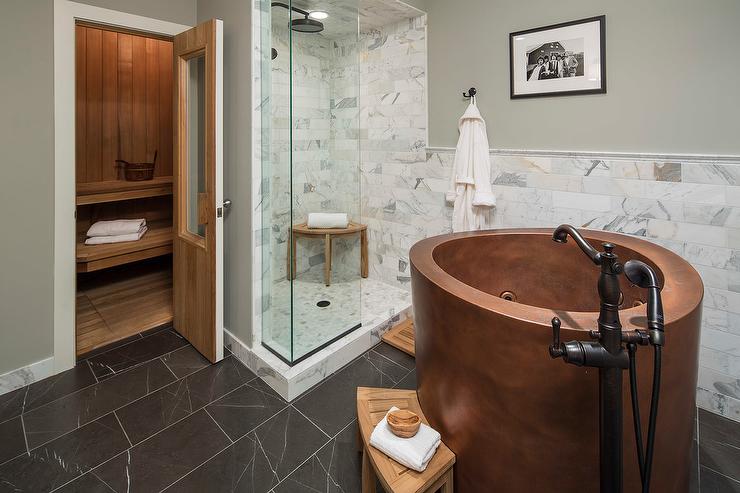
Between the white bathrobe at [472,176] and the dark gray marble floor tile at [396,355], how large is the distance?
1035 mm

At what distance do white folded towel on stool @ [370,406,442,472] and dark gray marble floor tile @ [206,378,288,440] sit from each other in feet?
2.91

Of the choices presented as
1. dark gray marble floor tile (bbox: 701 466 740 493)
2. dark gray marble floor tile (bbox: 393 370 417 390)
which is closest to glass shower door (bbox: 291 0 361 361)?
dark gray marble floor tile (bbox: 393 370 417 390)

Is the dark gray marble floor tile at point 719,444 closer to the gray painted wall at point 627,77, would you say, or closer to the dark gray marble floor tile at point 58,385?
the gray painted wall at point 627,77

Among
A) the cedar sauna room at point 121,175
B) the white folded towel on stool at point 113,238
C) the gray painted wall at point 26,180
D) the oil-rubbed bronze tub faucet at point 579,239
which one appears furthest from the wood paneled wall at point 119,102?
the oil-rubbed bronze tub faucet at point 579,239

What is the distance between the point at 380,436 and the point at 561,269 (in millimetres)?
1292

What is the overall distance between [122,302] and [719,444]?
14.0 feet

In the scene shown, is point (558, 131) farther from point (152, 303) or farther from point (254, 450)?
point (152, 303)

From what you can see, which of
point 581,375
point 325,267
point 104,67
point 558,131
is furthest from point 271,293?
point 104,67

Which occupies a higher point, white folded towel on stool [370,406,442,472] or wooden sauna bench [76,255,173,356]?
wooden sauna bench [76,255,173,356]

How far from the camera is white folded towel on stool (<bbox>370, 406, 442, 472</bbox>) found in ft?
4.20

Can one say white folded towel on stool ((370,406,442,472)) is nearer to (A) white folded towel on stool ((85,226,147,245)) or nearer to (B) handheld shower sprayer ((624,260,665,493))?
(B) handheld shower sprayer ((624,260,665,493))

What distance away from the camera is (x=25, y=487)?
64.0 inches

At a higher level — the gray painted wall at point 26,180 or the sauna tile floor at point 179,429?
the gray painted wall at point 26,180

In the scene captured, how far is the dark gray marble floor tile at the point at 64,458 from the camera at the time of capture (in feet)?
5.42
